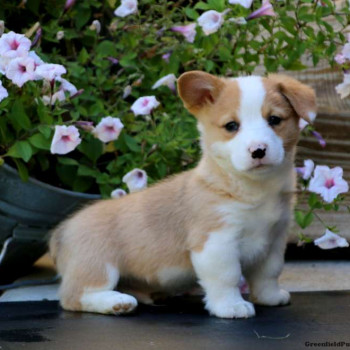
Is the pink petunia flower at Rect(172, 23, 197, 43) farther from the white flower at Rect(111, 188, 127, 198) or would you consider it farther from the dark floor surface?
the dark floor surface

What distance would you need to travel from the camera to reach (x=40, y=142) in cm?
321

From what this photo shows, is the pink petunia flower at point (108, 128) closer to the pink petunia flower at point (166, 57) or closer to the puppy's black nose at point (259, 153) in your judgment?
the pink petunia flower at point (166, 57)

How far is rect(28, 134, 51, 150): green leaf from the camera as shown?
3.21 metres

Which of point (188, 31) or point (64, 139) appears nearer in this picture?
point (64, 139)

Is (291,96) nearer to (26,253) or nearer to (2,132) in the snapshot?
(2,132)

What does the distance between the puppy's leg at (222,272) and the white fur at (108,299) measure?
0.28 meters

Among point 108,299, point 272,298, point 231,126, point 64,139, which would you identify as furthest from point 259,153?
point 64,139

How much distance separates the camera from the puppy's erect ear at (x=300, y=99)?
9.12 ft

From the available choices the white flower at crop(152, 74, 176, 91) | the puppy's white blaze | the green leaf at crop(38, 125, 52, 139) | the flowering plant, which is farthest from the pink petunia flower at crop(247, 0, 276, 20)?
the green leaf at crop(38, 125, 52, 139)

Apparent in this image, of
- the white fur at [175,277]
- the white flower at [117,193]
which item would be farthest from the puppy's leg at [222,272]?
the white flower at [117,193]

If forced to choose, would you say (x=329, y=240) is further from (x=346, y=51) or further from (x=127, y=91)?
(x=127, y=91)

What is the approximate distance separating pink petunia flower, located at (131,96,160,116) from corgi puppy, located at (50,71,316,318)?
1.37 ft

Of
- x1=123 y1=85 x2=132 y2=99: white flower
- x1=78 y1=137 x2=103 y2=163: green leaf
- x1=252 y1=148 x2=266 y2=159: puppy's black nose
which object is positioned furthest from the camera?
x1=123 y1=85 x2=132 y2=99: white flower

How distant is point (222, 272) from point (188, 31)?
1238mm
